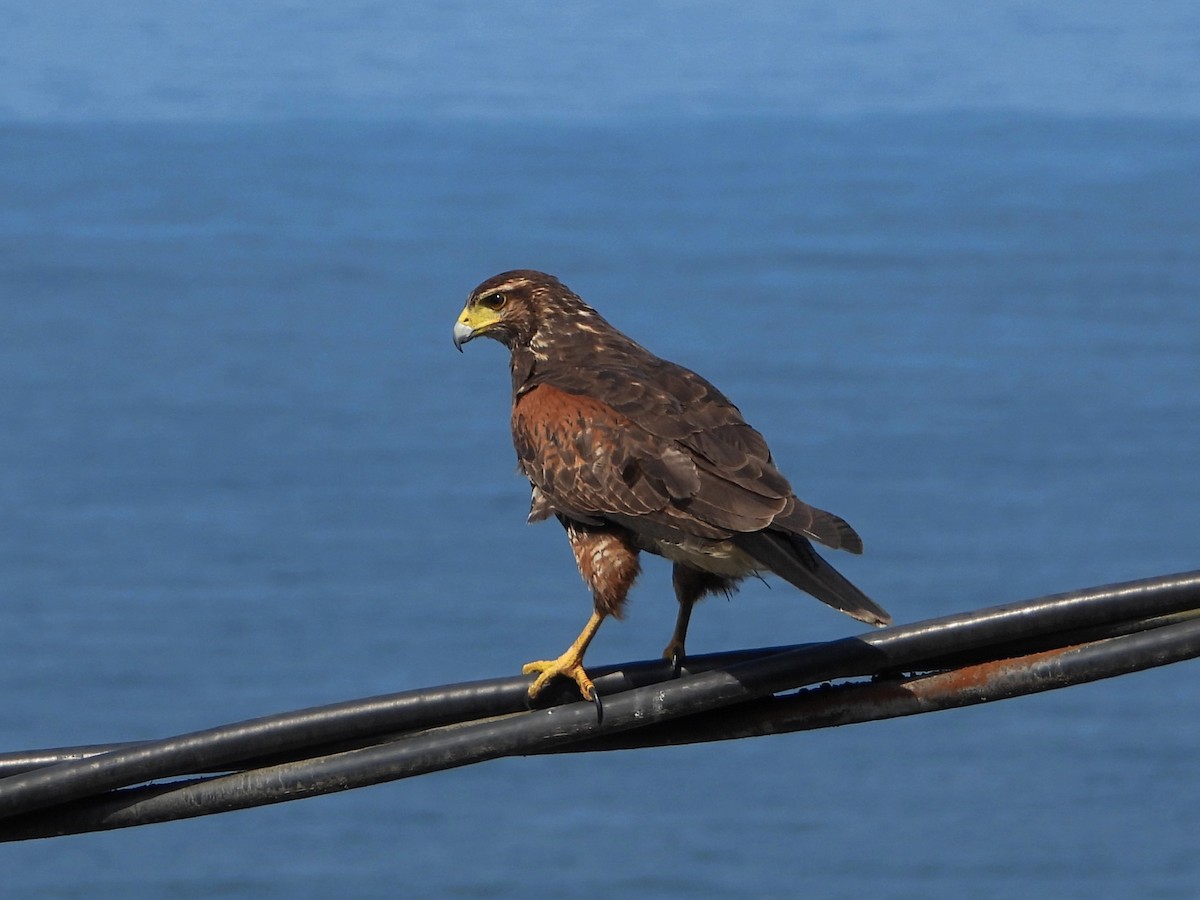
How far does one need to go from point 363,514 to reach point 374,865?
14690 mm

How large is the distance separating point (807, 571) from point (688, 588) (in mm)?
878

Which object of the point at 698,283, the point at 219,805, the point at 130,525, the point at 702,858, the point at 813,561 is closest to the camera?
the point at 219,805

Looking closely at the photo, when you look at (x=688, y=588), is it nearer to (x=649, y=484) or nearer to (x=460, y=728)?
(x=649, y=484)

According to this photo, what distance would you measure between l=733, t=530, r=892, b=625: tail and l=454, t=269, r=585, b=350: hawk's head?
1486 mm

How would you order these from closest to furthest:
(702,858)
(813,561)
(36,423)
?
(813,561)
(702,858)
(36,423)

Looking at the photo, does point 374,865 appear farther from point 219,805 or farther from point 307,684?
point 219,805

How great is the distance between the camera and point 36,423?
285 ft

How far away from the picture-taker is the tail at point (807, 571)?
3.88 metres

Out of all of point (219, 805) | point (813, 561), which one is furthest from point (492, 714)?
point (813, 561)

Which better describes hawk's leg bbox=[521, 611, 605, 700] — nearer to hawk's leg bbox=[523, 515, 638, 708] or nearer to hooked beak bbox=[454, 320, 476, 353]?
hawk's leg bbox=[523, 515, 638, 708]

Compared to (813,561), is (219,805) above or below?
below

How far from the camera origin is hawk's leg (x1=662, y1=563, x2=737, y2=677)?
487 cm

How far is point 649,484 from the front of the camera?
468 centimetres

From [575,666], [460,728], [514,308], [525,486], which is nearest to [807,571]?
[575,666]
